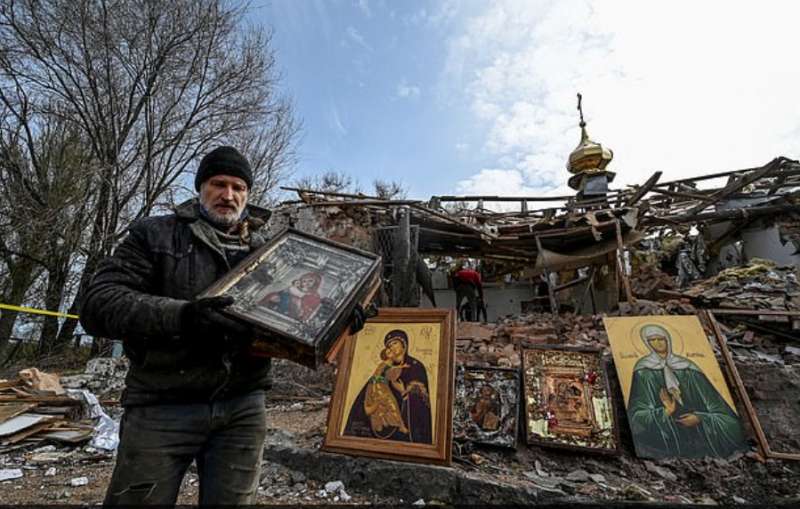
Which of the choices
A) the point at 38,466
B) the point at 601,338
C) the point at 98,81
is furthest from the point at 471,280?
the point at 98,81

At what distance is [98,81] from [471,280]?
12062 millimetres

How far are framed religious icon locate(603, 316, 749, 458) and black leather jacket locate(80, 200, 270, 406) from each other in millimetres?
3842

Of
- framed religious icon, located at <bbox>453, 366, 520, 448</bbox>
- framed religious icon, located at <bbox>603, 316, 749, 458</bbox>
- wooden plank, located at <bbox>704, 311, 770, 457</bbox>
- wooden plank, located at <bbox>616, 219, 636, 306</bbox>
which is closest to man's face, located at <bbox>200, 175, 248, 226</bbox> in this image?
framed religious icon, located at <bbox>453, 366, 520, 448</bbox>

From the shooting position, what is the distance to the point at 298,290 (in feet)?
4.92

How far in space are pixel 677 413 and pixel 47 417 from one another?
7451 mm

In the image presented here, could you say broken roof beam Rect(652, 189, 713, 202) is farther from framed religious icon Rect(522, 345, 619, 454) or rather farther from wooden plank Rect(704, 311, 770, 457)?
framed religious icon Rect(522, 345, 619, 454)

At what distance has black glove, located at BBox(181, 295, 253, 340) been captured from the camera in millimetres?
1273

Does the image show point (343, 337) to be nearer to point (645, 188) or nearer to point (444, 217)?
point (444, 217)

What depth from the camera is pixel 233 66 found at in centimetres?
1176

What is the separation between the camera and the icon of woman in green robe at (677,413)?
339cm

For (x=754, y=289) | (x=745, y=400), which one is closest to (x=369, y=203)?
(x=745, y=400)

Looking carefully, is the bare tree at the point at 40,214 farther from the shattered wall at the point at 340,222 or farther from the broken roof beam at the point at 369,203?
the broken roof beam at the point at 369,203

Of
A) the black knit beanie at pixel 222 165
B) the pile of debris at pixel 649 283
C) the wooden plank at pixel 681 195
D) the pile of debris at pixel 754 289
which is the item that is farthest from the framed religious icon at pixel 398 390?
the wooden plank at pixel 681 195

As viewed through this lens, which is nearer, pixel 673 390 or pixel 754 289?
pixel 673 390
